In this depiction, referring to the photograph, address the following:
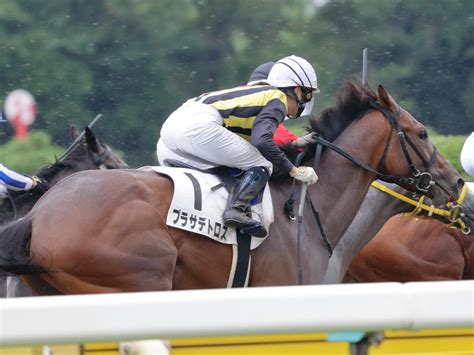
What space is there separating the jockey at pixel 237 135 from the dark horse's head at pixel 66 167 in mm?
972

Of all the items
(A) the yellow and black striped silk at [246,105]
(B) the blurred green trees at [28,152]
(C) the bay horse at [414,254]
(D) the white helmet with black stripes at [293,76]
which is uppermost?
(D) the white helmet with black stripes at [293,76]

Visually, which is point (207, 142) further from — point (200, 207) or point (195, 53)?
point (195, 53)

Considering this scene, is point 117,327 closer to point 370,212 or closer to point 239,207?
point 239,207

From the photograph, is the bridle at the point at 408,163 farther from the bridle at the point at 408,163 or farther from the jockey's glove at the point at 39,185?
the jockey's glove at the point at 39,185

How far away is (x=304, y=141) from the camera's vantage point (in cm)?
455

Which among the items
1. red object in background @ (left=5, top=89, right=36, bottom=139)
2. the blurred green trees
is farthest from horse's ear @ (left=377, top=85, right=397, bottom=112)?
red object in background @ (left=5, top=89, right=36, bottom=139)

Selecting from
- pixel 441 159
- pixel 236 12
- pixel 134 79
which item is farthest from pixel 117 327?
pixel 236 12

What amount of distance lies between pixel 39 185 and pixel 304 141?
1.41 meters

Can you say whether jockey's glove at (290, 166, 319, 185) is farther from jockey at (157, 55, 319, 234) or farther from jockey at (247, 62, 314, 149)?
jockey at (247, 62, 314, 149)

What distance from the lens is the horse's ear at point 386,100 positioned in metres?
4.62

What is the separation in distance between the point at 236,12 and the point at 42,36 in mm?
2842

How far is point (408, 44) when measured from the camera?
14078 millimetres

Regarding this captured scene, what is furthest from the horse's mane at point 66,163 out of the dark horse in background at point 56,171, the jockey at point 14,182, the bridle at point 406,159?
the bridle at point 406,159

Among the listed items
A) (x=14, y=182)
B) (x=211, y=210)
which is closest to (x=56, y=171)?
Answer: (x=14, y=182)
